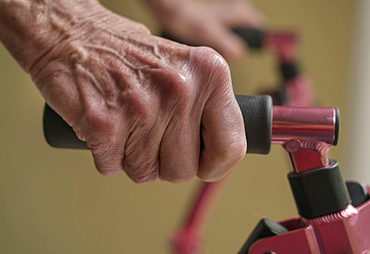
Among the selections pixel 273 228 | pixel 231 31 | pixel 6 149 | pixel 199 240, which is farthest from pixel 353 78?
pixel 273 228

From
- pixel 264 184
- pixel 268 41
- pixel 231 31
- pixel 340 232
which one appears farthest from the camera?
pixel 264 184

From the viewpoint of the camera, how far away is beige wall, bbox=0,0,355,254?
138cm

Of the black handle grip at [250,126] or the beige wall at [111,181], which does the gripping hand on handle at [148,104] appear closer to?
the black handle grip at [250,126]

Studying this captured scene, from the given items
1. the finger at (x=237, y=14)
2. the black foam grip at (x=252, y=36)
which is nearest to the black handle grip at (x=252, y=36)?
the black foam grip at (x=252, y=36)

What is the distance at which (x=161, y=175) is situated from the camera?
475 mm

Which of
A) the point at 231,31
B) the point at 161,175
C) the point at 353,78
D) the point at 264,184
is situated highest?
the point at 161,175

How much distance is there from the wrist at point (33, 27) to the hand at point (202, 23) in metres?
0.79

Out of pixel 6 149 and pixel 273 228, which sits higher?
pixel 273 228

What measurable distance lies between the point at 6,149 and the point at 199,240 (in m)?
0.66

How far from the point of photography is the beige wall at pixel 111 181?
54.4 inches

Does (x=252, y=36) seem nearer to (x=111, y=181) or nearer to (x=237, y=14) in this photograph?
(x=237, y=14)

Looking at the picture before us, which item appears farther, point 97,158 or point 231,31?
point 231,31

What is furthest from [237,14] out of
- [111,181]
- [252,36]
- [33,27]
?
[33,27]

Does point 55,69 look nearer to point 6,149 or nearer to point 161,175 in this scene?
point 161,175
